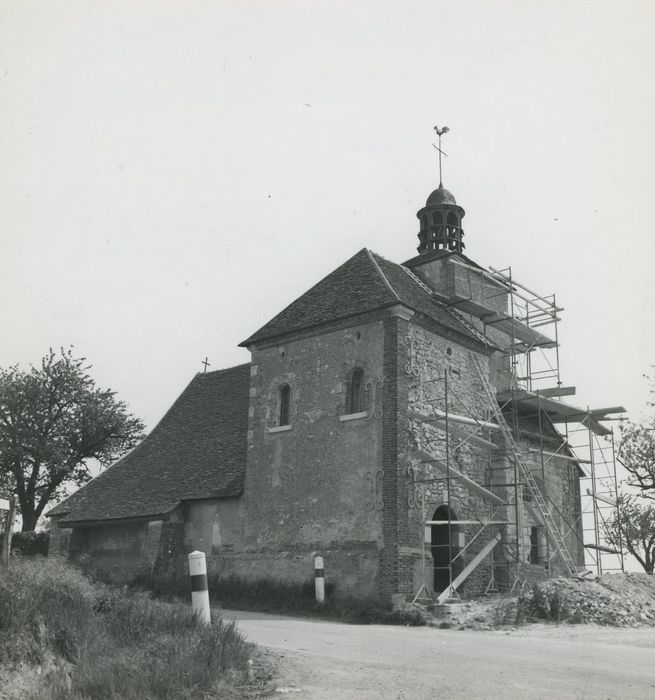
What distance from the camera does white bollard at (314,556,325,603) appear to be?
18.0 m

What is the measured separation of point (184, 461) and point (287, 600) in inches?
294

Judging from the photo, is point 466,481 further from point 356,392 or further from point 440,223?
point 440,223

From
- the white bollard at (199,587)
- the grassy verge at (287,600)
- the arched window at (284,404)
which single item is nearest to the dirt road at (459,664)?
the white bollard at (199,587)

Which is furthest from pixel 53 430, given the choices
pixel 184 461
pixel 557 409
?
pixel 557 409

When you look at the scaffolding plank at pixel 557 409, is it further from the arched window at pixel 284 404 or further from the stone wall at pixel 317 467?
the arched window at pixel 284 404

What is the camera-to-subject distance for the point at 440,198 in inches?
1080

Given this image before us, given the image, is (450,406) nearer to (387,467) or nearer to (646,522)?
(387,467)

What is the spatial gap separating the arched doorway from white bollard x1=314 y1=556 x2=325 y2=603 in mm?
2918

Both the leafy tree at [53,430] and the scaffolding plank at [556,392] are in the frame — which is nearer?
the scaffolding plank at [556,392]

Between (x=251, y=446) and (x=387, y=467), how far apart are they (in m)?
5.01

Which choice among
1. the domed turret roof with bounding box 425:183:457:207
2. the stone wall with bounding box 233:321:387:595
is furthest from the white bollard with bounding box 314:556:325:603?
the domed turret roof with bounding box 425:183:457:207

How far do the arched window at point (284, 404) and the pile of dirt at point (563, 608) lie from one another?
23.0 feet

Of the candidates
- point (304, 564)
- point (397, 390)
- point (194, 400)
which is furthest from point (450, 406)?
point (194, 400)

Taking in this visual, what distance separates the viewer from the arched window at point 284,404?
21.3 metres
